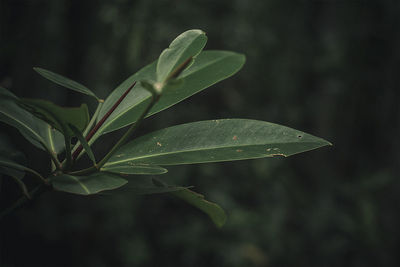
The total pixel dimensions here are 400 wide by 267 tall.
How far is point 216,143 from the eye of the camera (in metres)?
Result: 0.35

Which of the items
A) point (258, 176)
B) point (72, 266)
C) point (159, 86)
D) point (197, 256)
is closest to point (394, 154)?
point (258, 176)

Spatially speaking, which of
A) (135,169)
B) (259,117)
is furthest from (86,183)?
(259,117)

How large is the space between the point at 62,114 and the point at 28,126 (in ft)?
0.31

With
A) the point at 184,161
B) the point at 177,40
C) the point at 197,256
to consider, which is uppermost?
the point at 177,40

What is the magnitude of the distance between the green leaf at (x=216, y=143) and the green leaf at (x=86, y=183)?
0.12 ft

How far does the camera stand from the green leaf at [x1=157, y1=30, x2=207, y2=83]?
0.29 meters

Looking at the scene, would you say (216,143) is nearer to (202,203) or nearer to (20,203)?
(202,203)

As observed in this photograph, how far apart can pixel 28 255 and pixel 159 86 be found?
67.1 inches

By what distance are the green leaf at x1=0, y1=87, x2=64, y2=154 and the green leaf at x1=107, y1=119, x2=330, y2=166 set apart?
68 millimetres

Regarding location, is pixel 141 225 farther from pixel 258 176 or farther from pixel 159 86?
pixel 159 86

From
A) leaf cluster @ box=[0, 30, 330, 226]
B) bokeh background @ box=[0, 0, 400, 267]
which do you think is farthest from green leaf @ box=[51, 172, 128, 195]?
bokeh background @ box=[0, 0, 400, 267]

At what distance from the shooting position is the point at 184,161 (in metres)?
0.34

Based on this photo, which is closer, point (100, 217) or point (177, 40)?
point (177, 40)

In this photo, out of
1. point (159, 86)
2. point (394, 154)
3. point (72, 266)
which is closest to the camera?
point (159, 86)
